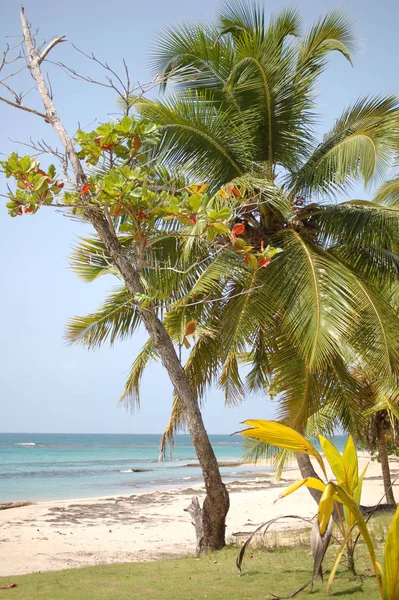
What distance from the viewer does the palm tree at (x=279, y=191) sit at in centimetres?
775

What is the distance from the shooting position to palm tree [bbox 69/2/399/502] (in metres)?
7.75

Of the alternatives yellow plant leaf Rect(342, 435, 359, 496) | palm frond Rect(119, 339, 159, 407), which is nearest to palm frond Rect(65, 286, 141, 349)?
palm frond Rect(119, 339, 159, 407)

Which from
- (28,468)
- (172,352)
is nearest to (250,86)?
(172,352)

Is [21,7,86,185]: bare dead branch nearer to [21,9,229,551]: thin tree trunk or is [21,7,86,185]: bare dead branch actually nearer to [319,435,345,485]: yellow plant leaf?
[21,9,229,551]: thin tree trunk

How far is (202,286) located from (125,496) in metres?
14.6

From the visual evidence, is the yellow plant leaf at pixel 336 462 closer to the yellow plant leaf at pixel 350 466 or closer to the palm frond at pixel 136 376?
the yellow plant leaf at pixel 350 466

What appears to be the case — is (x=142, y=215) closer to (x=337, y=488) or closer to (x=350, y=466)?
(x=350, y=466)

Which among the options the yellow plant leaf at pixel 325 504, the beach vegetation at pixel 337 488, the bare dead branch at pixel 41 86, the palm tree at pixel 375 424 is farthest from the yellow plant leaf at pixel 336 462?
the palm tree at pixel 375 424

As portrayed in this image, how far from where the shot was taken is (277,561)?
17.7 ft

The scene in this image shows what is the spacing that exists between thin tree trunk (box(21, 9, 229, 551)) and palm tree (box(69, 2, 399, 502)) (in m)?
1.23

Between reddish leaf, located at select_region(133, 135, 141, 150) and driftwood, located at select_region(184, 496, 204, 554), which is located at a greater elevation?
reddish leaf, located at select_region(133, 135, 141, 150)

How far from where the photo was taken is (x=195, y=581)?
4.74m

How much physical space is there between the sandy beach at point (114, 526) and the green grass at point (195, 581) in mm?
3459

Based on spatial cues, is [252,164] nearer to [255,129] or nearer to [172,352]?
[255,129]
